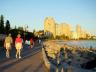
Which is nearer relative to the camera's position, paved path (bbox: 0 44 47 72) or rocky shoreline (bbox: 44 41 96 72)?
paved path (bbox: 0 44 47 72)

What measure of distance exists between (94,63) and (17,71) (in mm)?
19418

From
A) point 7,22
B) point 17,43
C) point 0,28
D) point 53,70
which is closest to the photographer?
point 53,70

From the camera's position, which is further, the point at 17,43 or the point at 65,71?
the point at 17,43

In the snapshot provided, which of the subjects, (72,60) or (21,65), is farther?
(72,60)

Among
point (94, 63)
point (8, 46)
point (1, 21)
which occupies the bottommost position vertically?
point (94, 63)

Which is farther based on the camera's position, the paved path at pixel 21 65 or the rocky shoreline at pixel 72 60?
A: the rocky shoreline at pixel 72 60

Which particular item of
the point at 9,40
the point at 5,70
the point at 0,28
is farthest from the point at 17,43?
the point at 0,28

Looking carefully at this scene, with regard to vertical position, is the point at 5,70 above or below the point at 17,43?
below

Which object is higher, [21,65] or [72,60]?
[21,65]

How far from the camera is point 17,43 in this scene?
72.0 ft

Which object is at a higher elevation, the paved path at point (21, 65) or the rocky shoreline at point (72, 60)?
the paved path at point (21, 65)

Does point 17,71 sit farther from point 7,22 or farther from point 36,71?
point 7,22

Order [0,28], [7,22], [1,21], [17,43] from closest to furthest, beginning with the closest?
[17,43] < [0,28] < [1,21] < [7,22]

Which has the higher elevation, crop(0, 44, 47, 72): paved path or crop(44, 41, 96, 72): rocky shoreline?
crop(0, 44, 47, 72): paved path
